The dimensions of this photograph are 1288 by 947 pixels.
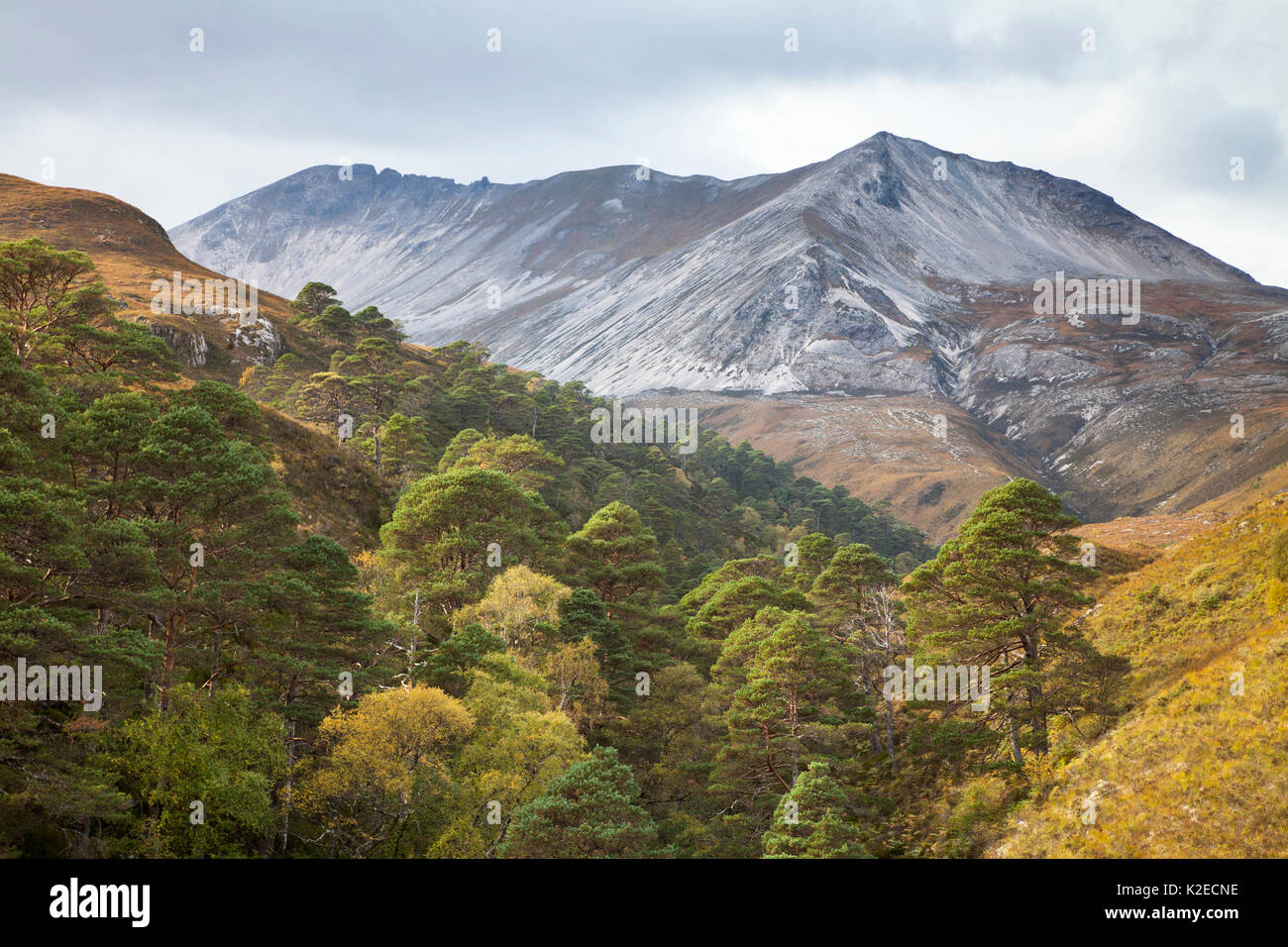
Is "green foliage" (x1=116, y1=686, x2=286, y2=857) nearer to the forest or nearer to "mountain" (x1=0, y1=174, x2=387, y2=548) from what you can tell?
the forest

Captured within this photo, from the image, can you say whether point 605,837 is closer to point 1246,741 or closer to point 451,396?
point 1246,741

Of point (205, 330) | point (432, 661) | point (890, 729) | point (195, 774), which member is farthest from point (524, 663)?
point (205, 330)

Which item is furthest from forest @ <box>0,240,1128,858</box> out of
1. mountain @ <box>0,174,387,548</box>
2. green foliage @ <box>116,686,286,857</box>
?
mountain @ <box>0,174,387,548</box>

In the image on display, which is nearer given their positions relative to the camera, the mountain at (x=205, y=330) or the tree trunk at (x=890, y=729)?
the tree trunk at (x=890, y=729)

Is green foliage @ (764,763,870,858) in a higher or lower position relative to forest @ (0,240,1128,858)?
lower

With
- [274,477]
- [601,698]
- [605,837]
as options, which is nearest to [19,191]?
[274,477]

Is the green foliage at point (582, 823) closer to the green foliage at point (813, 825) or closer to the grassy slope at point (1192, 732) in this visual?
the green foliage at point (813, 825)

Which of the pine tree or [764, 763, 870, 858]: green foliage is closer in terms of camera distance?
[764, 763, 870, 858]: green foliage

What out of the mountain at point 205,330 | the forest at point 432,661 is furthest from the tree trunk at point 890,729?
the mountain at point 205,330
